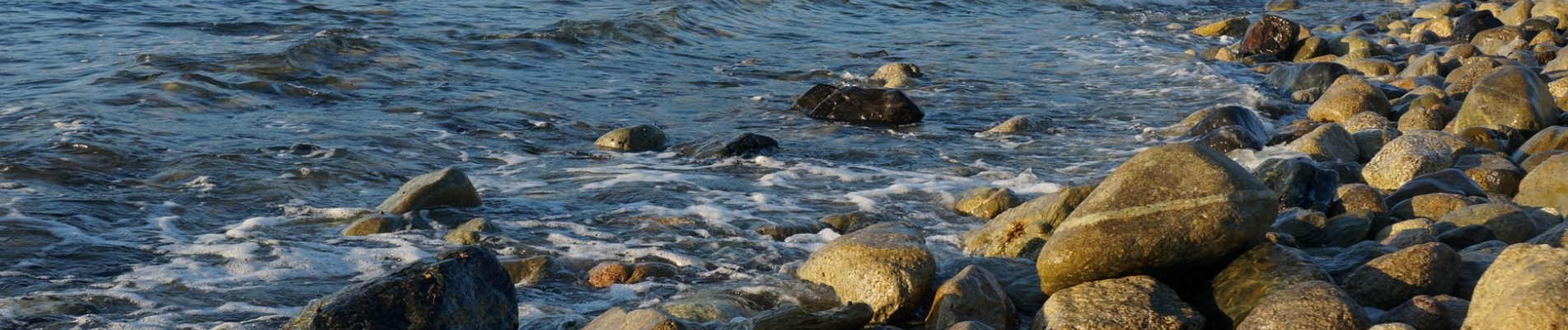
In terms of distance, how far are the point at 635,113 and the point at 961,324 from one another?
603cm

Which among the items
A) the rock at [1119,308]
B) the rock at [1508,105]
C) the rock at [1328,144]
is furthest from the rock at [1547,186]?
the rock at [1119,308]

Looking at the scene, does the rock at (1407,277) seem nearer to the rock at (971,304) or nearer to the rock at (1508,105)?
the rock at (971,304)

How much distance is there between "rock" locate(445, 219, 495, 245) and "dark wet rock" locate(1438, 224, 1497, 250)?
4.05 metres

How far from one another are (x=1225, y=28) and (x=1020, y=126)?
8626 mm

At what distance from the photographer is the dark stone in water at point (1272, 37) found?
544 inches

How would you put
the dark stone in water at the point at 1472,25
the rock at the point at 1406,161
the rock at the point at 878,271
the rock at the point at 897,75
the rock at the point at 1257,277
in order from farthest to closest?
the dark stone in water at the point at 1472,25 → the rock at the point at 897,75 → the rock at the point at 1406,161 → the rock at the point at 878,271 → the rock at the point at 1257,277

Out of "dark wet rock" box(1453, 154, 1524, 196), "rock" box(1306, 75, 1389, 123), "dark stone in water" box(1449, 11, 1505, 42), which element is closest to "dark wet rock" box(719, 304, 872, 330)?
"dark wet rock" box(1453, 154, 1524, 196)

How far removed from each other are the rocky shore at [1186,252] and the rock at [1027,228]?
1cm

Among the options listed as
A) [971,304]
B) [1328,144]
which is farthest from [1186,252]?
[1328,144]

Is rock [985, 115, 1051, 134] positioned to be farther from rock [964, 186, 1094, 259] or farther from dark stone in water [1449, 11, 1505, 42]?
dark stone in water [1449, 11, 1505, 42]

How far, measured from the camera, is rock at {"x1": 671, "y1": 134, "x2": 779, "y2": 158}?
8039 millimetres

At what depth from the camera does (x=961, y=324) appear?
13.5 feet

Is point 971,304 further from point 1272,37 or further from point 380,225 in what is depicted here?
point 1272,37

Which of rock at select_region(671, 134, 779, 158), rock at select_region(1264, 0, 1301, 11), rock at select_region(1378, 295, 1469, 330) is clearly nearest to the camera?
rock at select_region(1378, 295, 1469, 330)
